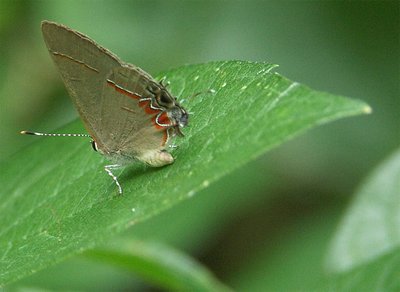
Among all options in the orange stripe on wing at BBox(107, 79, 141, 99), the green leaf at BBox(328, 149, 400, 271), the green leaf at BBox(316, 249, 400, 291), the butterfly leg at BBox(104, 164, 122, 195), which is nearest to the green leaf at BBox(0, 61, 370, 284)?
the butterfly leg at BBox(104, 164, 122, 195)

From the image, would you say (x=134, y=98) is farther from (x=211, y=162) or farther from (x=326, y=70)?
(x=326, y=70)

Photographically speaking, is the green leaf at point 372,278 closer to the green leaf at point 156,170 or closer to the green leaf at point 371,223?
the green leaf at point 371,223

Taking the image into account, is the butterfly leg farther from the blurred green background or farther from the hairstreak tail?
the blurred green background

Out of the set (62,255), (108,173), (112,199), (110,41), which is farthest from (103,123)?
(110,41)

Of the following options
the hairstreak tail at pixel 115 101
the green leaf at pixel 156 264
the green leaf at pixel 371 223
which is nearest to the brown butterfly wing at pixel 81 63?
the hairstreak tail at pixel 115 101

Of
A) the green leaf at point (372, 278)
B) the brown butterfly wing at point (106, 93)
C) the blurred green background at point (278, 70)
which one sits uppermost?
the brown butterfly wing at point (106, 93)

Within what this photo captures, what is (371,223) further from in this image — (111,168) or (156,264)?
(111,168)

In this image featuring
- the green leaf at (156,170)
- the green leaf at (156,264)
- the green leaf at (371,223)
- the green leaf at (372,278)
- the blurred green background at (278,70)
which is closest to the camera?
the green leaf at (156,170)

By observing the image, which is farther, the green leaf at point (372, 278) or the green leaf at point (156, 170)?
the green leaf at point (372, 278)
